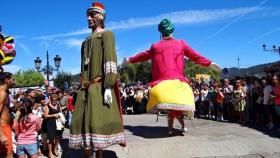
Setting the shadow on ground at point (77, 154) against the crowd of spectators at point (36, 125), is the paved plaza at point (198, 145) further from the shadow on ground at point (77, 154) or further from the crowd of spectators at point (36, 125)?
the crowd of spectators at point (36, 125)

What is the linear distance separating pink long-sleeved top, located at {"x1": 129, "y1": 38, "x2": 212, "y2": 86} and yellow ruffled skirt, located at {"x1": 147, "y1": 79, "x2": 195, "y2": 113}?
0.71 ft

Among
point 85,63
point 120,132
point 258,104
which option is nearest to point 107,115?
point 120,132

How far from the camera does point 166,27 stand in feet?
29.5

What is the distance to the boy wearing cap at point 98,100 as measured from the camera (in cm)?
641

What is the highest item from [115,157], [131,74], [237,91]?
[131,74]

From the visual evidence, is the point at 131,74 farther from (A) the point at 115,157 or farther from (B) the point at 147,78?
(A) the point at 115,157

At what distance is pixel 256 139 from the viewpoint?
8.18 meters

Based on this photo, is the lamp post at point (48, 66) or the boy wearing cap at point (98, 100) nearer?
the boy wearing cap at point (98, 100)

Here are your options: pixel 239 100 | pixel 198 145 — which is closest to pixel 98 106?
pixel 198 145

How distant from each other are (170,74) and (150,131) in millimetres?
1503

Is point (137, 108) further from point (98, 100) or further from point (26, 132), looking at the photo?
point (98, 100)

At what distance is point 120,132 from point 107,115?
350 mm

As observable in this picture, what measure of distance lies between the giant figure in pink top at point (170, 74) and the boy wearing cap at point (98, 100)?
1827 millimetres

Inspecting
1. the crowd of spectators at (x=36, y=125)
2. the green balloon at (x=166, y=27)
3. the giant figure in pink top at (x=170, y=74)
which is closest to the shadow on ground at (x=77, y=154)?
the crowd of spectators at (x=36, y=125)
